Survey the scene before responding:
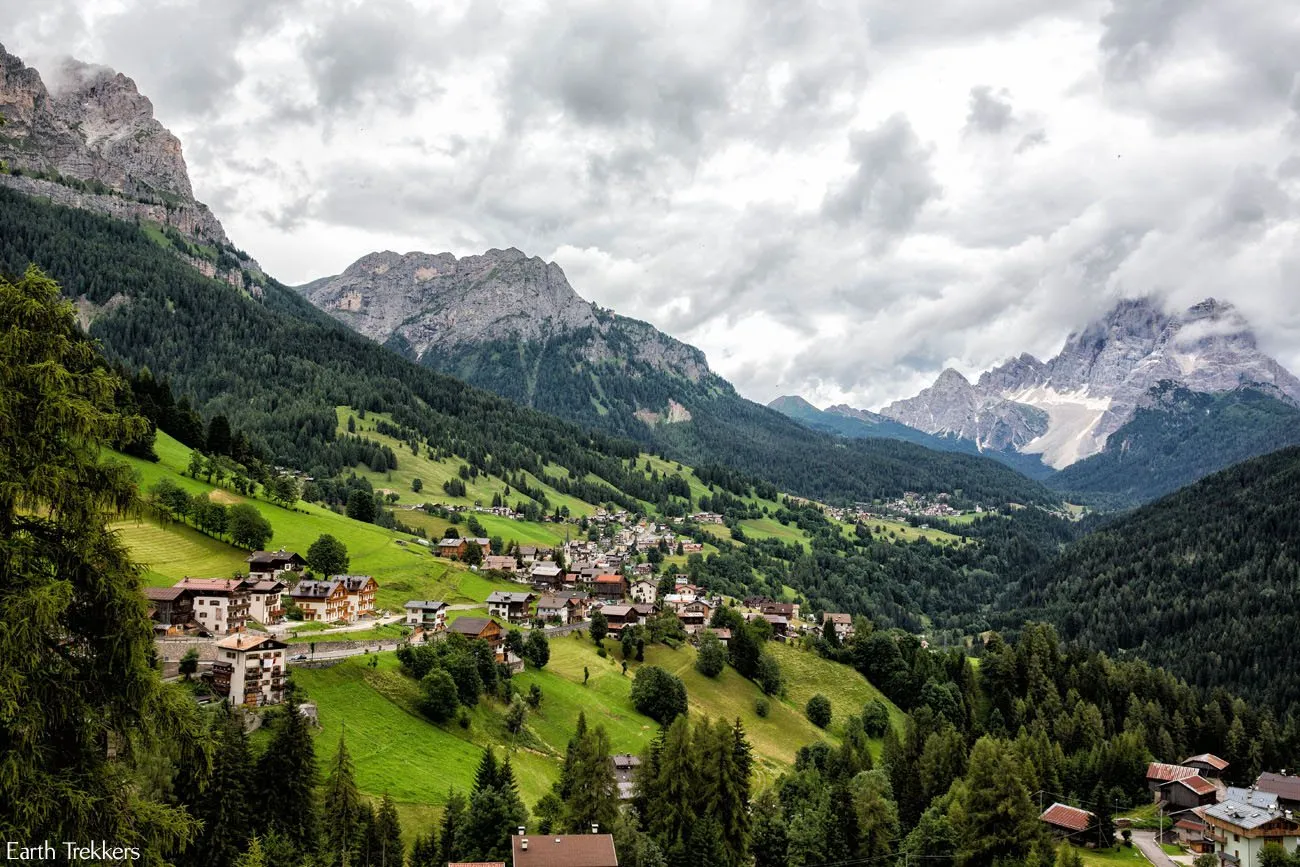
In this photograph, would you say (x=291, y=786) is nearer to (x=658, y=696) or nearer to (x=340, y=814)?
(x=340, y=814)

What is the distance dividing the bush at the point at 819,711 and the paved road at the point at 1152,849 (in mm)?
39809

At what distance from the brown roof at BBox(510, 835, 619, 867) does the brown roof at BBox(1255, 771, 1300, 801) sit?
70.2 m

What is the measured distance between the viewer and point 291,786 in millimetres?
45688

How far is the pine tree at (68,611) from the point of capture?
36.0ft

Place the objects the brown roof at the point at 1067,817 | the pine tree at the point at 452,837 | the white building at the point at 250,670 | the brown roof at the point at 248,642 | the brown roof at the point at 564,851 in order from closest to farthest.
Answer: the brown roof at the point at 564,851, the pine tree at the point at 452,837, the white building at the point at 250,670, the brown roof at the point at 248,642, the brown roof at the point at 1067,817

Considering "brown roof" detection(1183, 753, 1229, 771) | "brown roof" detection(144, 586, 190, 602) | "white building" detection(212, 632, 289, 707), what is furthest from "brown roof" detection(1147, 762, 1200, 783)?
"brown roof" detection(144, 586, 190, 602)

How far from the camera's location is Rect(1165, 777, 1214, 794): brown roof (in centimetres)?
8262

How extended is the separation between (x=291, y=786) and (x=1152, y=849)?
72360 mm

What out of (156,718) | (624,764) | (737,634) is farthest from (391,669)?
(156,718)

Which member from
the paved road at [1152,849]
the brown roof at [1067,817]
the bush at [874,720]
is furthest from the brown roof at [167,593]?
the paved road at [1152,849]

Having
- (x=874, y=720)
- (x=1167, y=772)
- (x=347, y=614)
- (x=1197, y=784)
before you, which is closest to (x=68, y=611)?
(x=347, y=614)

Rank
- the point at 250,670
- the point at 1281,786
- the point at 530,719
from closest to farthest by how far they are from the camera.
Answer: the point at 250,670
the point at 530,719
the point at 1281,786

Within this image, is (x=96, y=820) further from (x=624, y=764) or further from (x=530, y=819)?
(x=624, y=764)

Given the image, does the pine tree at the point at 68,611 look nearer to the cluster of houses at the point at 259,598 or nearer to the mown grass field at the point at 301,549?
the cluster of houses at the point at 259,598
